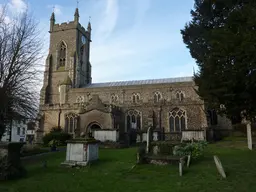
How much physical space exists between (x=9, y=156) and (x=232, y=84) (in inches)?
419

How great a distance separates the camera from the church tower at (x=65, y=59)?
41.5 metres

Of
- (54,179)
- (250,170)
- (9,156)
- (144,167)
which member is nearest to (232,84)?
(250,170)

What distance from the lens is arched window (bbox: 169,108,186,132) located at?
28406 mm

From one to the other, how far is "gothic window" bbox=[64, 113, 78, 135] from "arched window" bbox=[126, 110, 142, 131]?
7.21m

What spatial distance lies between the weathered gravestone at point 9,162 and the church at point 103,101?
1650cm

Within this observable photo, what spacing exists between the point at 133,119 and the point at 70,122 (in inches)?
354

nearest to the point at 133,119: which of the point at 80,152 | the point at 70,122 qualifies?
the point at 70,122

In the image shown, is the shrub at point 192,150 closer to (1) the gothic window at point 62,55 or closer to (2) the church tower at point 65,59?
(2) the church tower at point 65,59

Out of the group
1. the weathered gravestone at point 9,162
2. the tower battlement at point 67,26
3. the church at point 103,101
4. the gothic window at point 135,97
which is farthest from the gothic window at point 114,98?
the weathered gravestone at point 9,162

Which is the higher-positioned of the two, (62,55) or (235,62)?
(62,55)

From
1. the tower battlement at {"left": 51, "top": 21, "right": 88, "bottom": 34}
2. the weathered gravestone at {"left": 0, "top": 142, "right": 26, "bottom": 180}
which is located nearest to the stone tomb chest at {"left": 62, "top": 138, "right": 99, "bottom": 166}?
the weathered gravestone at {"left": 0, "top": 142, "right": 26, "bottom": 180}

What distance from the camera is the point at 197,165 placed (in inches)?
409

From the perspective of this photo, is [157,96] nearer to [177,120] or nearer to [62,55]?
[177,120]

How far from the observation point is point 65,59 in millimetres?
43594
